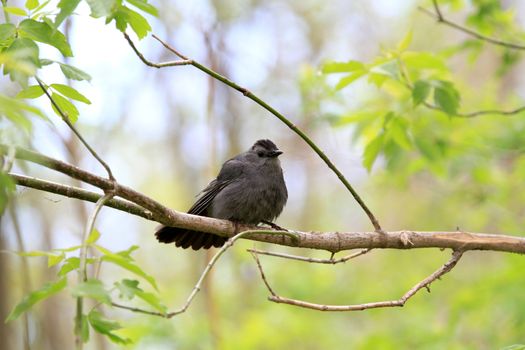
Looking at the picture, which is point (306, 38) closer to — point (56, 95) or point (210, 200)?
point (210, 200)

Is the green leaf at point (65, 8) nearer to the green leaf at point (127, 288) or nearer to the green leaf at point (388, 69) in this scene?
the green leaf at point (127, 288)

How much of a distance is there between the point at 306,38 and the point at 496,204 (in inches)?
255

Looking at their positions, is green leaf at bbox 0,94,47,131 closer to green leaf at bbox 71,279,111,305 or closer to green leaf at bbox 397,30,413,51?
green leaf at bbox 71,279,111,305

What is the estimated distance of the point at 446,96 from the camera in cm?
405

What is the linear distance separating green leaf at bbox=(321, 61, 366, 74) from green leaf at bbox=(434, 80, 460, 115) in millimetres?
558

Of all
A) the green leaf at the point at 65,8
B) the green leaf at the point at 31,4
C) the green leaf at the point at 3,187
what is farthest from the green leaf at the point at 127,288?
the green leaf at the point at 31,4

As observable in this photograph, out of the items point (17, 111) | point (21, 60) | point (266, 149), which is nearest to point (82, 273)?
point (17, 111)

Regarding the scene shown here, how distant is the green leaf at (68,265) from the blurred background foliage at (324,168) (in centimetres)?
30

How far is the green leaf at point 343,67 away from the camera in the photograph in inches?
153

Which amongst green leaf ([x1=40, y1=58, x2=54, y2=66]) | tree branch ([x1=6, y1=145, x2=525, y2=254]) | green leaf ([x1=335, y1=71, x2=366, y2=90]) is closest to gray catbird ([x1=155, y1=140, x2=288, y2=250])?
tree branch ([x1=6, y1=145, x2=525, y2=254])

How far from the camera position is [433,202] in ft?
34.7

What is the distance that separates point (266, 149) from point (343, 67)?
5.77 ft

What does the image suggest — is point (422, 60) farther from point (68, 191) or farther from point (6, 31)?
point (6, 31)

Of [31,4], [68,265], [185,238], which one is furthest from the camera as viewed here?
[185,238]
